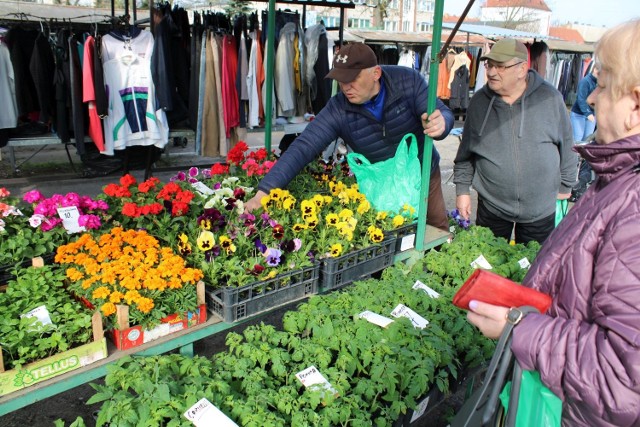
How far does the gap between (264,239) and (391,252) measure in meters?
0.74

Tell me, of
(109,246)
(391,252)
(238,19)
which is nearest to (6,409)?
(109,246)

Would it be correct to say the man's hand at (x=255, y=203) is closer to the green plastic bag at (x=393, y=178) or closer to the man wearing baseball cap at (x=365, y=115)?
the man wearing baseball cap at (x=365, y=115)

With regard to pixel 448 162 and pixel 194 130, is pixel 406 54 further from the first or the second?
pixel 194 130

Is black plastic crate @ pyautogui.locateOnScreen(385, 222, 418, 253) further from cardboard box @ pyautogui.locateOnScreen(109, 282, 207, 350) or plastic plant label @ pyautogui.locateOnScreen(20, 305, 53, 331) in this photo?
plastic plant label @ pyautogui.locateOnScreen(20, 305, 53, 331)

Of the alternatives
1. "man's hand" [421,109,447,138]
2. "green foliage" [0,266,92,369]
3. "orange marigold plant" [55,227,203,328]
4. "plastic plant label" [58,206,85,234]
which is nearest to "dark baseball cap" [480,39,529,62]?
"man's hand" [421,109,447,138]

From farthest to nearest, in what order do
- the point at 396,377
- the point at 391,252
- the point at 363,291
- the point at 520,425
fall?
the point at 391,252
the point at 363,291
the point at 396,377
the point at 520,425

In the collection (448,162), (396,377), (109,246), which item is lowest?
(448,162)

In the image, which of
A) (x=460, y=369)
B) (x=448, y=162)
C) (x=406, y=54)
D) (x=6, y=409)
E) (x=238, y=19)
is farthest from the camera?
(x=406, y=54)

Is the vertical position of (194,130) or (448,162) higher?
(194,130)

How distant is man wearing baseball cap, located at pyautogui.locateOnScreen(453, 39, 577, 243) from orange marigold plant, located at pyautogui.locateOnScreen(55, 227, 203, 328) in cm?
187

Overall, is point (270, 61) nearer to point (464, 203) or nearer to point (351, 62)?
point (351, 62)

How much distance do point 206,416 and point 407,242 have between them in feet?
5.66

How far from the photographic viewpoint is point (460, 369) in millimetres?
2129

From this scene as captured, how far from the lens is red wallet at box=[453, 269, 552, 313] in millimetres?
1206
